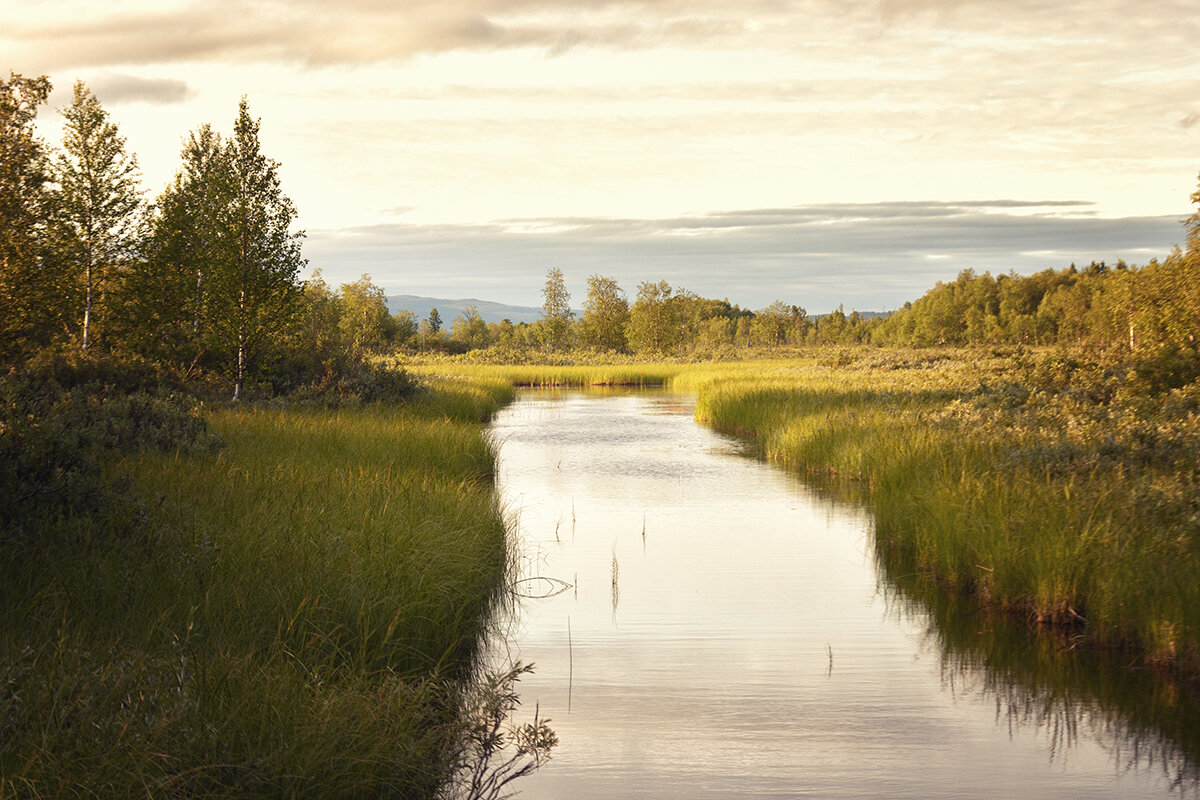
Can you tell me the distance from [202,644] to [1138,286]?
31052mm

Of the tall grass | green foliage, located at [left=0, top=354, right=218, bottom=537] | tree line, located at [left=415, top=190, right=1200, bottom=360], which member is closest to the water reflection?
the tall grass

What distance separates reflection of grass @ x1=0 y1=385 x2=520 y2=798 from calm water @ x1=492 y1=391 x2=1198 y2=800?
41.5 inches

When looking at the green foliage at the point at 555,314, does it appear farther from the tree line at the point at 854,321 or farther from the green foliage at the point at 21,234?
the green foliage at the point at 21,234

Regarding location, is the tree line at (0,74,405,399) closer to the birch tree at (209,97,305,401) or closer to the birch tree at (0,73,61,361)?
the birch tree at (209,97,305,401)

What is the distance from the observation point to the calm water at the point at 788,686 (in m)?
6.17

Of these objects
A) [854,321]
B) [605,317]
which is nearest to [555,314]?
[605,317]

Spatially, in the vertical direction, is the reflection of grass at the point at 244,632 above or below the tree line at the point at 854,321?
below

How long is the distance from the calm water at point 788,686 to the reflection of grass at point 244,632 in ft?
3.46

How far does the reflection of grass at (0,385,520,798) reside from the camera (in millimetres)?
4688

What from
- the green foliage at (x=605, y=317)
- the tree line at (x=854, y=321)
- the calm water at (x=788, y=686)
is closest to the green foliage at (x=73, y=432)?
the calm water at (x=788, y=686)

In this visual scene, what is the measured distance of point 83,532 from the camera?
7633 millimetres

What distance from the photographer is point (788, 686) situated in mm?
7797

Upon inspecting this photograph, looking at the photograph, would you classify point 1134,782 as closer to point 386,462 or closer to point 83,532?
point 83,532

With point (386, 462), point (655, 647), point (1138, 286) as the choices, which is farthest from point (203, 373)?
point (1138, 286)
